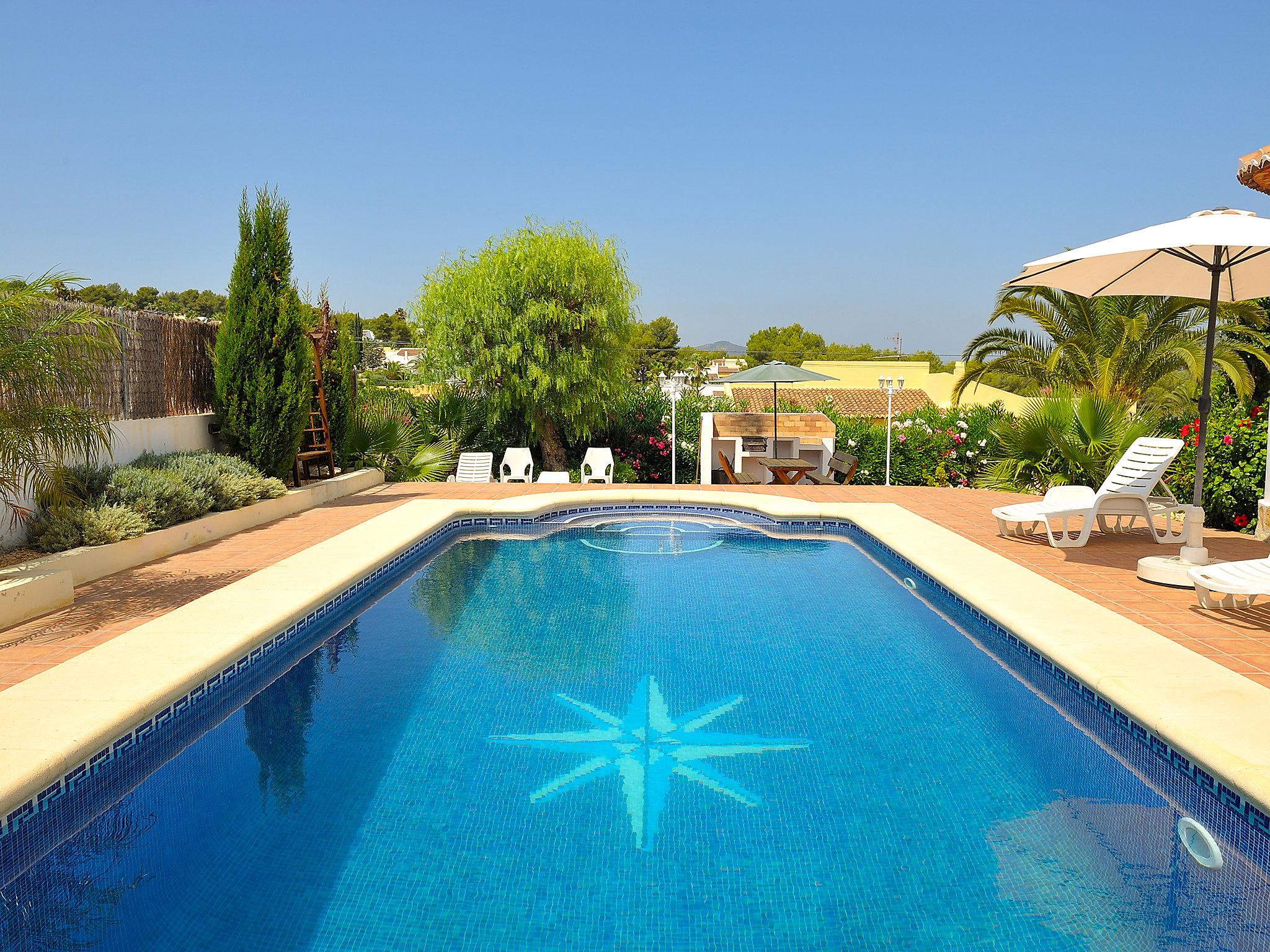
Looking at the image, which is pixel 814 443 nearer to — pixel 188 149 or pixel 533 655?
pixel 533 655

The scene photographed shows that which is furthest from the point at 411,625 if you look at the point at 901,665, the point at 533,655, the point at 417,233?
the point at 417,233

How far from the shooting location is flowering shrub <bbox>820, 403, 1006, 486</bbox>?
1489 centimetres

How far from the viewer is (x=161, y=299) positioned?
6581 cm

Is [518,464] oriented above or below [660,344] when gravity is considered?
below

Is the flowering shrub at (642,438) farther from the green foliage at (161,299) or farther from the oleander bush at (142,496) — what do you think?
the green foliage at (161,299)

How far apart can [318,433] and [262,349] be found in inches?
94.8

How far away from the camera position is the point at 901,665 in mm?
5621

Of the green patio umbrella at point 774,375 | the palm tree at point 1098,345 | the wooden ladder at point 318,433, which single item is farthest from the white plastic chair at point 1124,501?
the wooden ladder at point 318,433

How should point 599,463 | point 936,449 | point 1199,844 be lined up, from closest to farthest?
point 1199,844 < point 599,463 < point 936,449

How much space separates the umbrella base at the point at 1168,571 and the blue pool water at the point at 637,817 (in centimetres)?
175

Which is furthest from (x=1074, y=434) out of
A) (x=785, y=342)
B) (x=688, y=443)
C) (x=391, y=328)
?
(x=785, y=342)

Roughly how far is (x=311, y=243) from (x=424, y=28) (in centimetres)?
1144

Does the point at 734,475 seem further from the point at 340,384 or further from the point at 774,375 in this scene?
the point at 340,384

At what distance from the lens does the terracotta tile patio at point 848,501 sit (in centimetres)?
500
